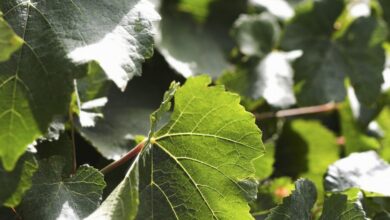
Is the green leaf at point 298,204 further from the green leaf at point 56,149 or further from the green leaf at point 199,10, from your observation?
the green leaf at point 199,10

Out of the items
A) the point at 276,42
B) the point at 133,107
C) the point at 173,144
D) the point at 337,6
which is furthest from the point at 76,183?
the point at 337,6

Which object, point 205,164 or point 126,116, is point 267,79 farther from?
point 205,164

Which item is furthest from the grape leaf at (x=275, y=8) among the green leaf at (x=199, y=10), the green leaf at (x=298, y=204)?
the green leaf at (x=298, y=204)

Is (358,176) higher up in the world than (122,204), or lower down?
higher up

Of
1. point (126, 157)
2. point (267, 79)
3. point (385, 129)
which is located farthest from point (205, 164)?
point (385, 129)

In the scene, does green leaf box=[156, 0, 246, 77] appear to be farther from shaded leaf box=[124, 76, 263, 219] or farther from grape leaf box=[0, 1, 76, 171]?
grape leaf box=[0, 1, 76, 171]

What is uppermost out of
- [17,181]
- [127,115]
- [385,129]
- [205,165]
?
[385,129]
